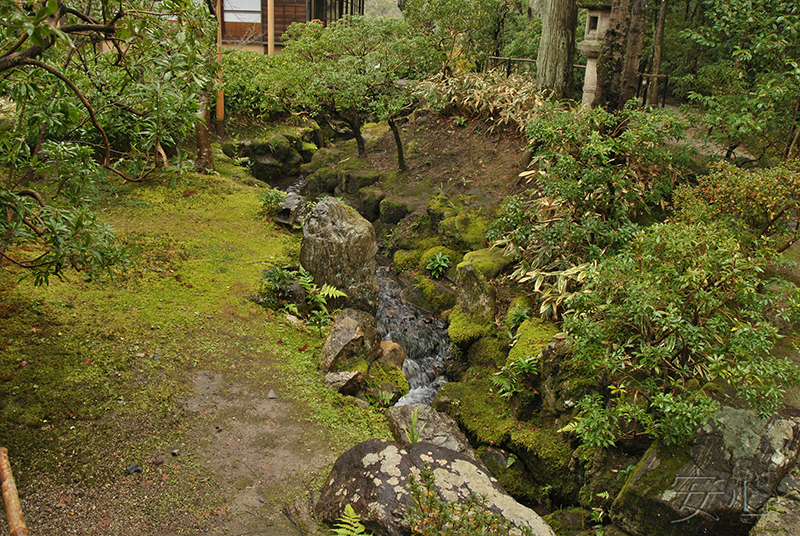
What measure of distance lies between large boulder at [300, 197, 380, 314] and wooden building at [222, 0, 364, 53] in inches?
640

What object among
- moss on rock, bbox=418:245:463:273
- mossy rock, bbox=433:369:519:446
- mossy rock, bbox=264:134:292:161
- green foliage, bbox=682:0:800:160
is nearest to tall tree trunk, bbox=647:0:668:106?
green foliage, bbox=682:0:800:160

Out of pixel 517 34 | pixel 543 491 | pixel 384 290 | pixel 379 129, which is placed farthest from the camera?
pixel 379 129

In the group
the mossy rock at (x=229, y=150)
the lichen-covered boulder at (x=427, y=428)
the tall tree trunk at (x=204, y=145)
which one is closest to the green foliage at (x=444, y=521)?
the lichen-covered boulder at (x=427, y=428)

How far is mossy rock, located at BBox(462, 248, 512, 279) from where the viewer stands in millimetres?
10195

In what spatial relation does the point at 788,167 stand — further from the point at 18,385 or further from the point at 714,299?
the point at 18,385

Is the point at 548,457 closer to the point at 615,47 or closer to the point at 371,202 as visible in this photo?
the point at 615,47

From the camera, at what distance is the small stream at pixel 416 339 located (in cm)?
936

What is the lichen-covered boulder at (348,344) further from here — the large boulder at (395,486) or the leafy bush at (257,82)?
the leafy bush at (257,82)

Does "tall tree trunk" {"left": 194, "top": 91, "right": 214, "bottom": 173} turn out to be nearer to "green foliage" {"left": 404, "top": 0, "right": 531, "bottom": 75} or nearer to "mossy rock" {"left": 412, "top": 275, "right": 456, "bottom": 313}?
"green foliage" {"left": 404, "top": 0, "right": 531, "bottom": 75}

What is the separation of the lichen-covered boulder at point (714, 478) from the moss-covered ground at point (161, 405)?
3113mm

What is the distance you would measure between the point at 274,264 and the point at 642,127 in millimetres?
6996

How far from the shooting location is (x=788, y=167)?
698cm

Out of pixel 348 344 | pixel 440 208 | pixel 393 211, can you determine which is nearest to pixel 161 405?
pixel 348 344

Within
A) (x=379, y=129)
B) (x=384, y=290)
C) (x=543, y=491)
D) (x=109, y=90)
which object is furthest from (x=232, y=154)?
(x=543, y=491)
